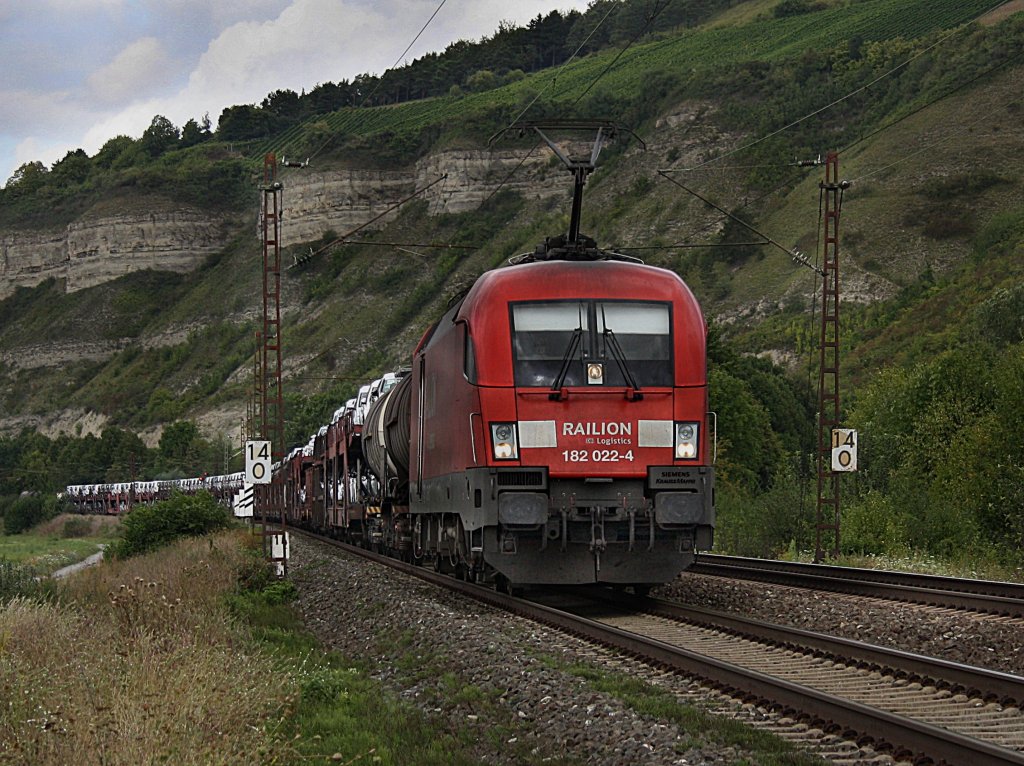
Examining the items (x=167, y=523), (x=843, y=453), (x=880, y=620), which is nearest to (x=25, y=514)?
(x=167, y=523)

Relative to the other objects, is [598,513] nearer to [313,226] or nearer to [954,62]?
[954,62]

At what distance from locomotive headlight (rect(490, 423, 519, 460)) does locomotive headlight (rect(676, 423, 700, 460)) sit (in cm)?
187

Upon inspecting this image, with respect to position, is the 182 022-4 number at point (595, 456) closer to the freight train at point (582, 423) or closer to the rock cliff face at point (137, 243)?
the freight train at point (582, 423)

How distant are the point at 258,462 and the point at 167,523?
13026 mm

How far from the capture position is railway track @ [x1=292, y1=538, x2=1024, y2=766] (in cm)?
773

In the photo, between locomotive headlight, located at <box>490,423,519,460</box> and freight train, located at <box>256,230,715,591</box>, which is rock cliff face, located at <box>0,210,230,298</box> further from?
locomotive headlight, located at <box>490,423,519,460</box>

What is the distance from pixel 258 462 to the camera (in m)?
24.3

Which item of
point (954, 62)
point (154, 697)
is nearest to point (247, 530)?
point (154, 697)

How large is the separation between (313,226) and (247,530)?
117 m

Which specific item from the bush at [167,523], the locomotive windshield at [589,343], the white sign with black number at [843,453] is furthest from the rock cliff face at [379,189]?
the locomotive windshield at [589,343]

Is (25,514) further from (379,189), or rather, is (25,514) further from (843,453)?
(843,453)

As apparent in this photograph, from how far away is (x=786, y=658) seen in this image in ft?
38.0

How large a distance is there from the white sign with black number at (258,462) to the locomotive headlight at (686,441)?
10.8 meters

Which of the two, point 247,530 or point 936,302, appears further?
point 936,302
